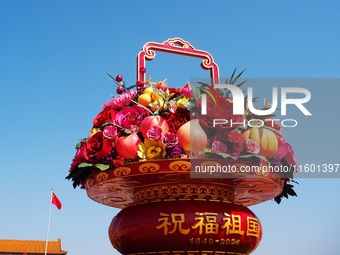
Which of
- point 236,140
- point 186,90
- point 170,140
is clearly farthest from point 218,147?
point 186,90

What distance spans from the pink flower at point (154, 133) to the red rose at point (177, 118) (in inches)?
6.9

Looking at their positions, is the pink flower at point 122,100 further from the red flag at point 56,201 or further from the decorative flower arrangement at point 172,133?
the red flag at point 56,201

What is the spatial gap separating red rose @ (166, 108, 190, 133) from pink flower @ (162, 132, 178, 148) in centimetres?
16

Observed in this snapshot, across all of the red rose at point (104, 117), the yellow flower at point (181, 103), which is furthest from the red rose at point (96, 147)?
the yellow flower at point (181, 103)

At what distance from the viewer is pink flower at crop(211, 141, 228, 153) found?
501 centimetres

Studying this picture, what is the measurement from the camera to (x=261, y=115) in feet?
18.3

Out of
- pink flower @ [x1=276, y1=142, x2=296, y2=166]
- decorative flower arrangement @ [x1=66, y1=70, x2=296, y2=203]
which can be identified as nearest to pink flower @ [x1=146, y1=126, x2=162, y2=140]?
decorative flower arrangement @ [x1=66, y1=70, x2=296, y2=203]

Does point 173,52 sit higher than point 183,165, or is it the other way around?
point 173,52

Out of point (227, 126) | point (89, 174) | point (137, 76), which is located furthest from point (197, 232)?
point (137, 76)

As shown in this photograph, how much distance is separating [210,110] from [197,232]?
1.34 metres

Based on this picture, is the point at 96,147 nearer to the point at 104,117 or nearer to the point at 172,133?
the point at 104,117

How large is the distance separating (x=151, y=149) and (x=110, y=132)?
563mm

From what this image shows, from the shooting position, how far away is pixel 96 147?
5.44m

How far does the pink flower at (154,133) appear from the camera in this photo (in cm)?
510
